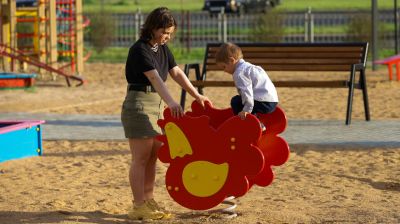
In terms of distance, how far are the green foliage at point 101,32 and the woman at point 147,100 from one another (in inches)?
825

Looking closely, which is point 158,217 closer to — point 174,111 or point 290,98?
point 174,111

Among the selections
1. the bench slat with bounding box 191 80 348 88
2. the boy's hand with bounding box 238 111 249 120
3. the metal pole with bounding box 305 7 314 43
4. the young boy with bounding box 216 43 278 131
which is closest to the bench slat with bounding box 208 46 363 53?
the bench slat with bounding box 191 80 348 88

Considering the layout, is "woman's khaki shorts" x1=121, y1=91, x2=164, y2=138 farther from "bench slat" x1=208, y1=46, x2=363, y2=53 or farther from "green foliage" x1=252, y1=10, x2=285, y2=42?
"green foliage" x1=252, y1=10, x2=285, y2=42

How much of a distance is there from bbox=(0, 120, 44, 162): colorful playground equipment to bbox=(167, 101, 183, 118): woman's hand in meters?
2.77

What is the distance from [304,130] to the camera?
10758 millimetres

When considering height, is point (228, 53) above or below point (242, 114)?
above

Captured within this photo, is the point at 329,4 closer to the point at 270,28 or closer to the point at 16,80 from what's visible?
the point at 270,28

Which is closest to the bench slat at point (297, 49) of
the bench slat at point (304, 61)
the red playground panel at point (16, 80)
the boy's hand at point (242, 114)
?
the bench slat at point (304, 61)

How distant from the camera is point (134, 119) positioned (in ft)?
20.9

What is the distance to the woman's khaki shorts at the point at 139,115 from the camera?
6.35 meters

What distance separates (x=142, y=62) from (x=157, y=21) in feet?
0.89

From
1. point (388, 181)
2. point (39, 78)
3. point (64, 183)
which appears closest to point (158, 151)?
point (64, 183)

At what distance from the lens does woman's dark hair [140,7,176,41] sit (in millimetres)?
6251

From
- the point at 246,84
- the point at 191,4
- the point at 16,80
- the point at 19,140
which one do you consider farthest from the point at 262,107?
the point at 191,4
